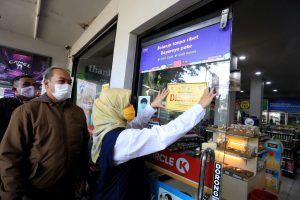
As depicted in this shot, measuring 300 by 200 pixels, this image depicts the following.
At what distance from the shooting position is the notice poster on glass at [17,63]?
15.9 ft

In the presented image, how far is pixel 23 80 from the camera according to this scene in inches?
90.3

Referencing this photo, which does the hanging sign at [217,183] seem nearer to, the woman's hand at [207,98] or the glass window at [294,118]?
the woman's hand at [207,98]

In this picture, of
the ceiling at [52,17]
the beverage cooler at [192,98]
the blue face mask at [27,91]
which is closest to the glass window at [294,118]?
the ceiling at [52,17]

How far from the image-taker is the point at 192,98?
1491 mm

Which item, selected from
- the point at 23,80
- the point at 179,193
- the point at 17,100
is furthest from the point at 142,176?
the point at 23,80

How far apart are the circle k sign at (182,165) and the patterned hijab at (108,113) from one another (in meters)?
0.47

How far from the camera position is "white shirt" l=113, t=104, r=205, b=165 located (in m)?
1.18

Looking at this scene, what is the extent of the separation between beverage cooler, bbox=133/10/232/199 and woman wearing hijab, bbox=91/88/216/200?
15cm

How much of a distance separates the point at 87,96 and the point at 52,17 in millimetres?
1634

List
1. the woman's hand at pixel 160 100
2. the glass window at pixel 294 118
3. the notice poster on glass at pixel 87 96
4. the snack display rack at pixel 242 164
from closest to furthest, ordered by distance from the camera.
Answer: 1. the woman's hand at pixel 160 100
2. the snack display rack at pixel 242 164
3. the notice poster on glass at pixel 87 96
4. the glass window at pixel 294 118

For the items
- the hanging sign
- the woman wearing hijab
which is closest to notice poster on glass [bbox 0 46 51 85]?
the woman wearing hijab

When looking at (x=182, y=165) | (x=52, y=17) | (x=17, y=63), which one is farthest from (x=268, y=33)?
(x=17, y=63)

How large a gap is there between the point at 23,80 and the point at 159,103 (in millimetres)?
1636

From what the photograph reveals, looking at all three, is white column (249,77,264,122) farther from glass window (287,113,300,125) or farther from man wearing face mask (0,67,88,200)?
man wearing face mask (0,67,88,200)
